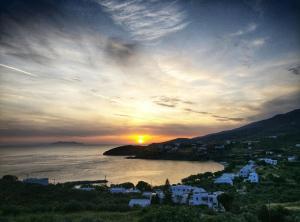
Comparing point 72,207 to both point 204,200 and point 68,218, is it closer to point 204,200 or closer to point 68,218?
point 68,218

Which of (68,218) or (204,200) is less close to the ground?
(68,218)

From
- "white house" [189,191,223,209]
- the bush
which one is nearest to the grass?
the bush

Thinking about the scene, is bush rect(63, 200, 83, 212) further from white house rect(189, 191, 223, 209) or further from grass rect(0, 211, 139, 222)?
white house rect(189, 191, 223, 209)

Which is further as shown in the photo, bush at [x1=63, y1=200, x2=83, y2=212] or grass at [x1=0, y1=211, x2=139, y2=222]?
bush at [x1=63, y1=200, x2=83, y2=212]

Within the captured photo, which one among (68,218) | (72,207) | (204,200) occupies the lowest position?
(204,200)

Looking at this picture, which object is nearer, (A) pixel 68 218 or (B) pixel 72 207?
(A) pixel 68 218

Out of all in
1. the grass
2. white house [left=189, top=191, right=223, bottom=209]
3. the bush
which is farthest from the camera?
white house [left=189, top=191, right=223, bottom=209]

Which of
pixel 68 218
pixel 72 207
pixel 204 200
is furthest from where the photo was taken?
pixel 204 200

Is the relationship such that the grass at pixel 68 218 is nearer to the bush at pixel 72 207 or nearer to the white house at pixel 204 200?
the bush at pixel 72 207

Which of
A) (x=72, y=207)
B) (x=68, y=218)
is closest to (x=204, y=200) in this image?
(x=72, y=207)

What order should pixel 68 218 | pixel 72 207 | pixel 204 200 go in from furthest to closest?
pixel 204 200
pixel 72 207
pixel 68 218

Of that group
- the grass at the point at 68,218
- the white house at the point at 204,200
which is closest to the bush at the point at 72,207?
the grass at the point at 68,218

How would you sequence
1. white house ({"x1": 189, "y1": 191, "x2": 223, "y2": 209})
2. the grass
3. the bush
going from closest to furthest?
the grass → the bush → white house ({"x1": 189, "y1": 191, "x2": 223, "y2": 209})

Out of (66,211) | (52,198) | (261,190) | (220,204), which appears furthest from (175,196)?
(66,211)
